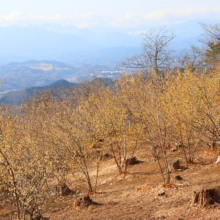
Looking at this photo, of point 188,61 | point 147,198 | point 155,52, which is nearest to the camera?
point 147,198

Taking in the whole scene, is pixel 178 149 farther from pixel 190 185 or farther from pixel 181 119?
pixel 190 185

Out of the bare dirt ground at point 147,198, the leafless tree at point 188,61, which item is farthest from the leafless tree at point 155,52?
the bare dirt ground at point 147,198

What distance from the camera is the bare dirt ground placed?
6.50m

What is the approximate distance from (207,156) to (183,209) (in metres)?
6.38

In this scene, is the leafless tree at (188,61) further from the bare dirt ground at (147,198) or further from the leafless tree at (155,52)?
the bare dirt ground at (147,198)

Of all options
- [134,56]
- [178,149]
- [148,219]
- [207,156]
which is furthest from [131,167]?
[134,56]

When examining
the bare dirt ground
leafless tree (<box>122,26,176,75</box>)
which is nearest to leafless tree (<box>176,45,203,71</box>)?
leafless tree (<box>122,26,176,75</box>)

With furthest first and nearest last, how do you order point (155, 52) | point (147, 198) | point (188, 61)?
point (188, 61) < point (155, 52) < point (147, 198)

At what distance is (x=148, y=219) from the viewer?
6.36 m

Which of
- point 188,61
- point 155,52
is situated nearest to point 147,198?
point 155,52

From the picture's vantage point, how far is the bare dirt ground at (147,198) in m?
6.50

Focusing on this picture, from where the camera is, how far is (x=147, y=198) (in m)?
8.27

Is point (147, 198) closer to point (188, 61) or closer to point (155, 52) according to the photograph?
point (155, 52)

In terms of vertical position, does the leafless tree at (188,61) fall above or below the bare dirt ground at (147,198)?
above
